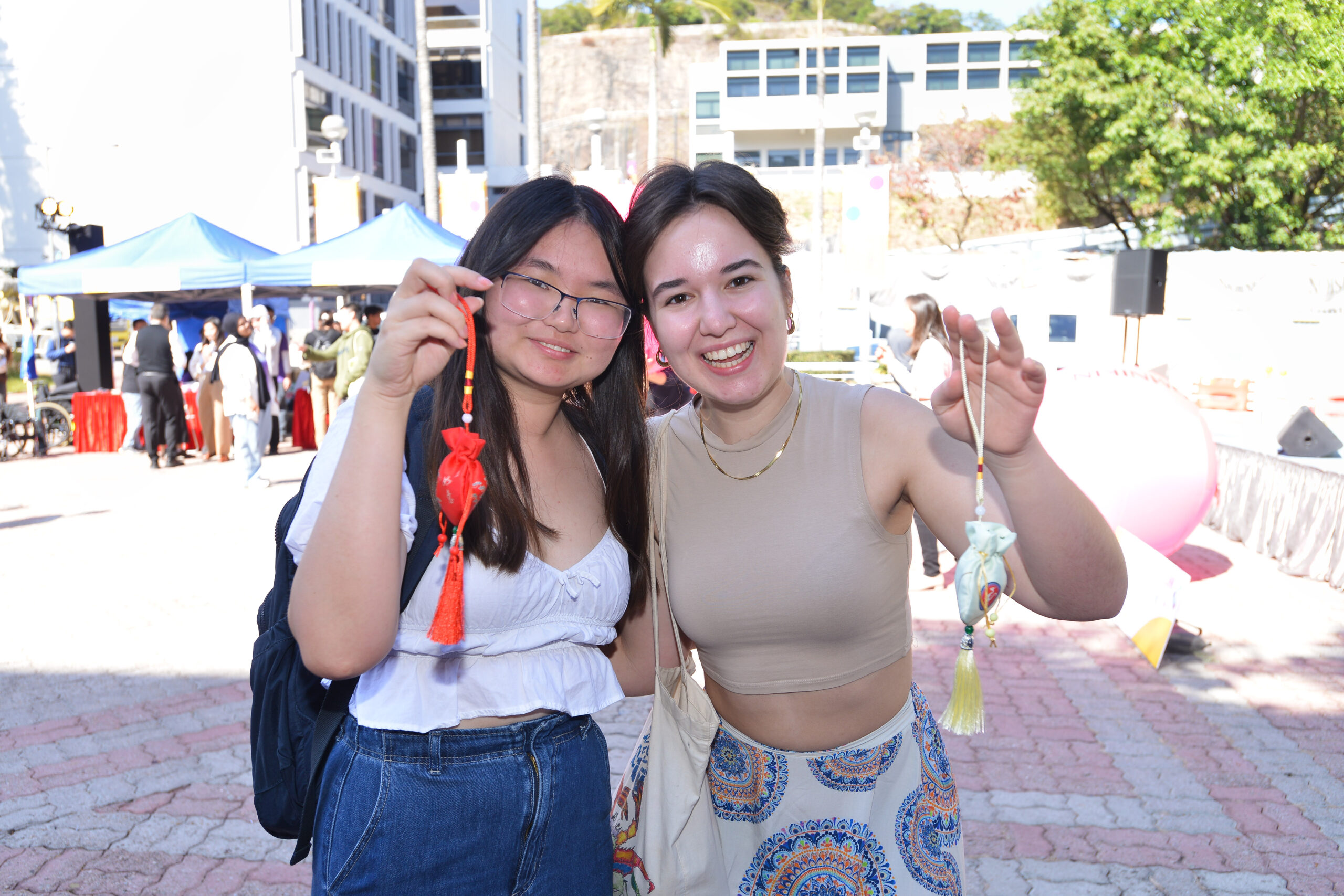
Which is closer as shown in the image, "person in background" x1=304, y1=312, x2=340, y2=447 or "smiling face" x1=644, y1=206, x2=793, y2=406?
"smiling face" x1=644, y1=206, x2=793, y2=406

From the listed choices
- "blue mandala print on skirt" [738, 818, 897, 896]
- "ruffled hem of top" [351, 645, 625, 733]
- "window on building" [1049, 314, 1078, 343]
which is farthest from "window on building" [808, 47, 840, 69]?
"ruffled hem of top" [351, 645, 625, 733]

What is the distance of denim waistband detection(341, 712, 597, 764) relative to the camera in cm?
172

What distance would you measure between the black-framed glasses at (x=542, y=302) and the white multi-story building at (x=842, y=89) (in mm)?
64775

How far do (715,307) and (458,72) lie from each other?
5787cm

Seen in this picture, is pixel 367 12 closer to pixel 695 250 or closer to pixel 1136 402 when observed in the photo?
pixel 1136 402

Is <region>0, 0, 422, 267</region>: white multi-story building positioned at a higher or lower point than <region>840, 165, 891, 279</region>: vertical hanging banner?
higher

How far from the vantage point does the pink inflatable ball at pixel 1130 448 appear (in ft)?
21.4

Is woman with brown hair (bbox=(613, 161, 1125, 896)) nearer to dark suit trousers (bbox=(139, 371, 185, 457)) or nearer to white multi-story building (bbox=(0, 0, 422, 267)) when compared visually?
dark suit trousers (bbox=(139, 371, 185, 457))

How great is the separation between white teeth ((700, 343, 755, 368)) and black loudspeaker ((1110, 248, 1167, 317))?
1700cm

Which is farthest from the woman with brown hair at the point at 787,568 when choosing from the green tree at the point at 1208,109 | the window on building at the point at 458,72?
the window on building at the point at 458,72

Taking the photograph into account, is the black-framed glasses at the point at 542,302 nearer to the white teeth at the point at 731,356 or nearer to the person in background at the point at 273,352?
the white teeth at the point at 731,356

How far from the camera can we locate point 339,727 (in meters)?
1.82

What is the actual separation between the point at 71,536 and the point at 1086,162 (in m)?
27.8

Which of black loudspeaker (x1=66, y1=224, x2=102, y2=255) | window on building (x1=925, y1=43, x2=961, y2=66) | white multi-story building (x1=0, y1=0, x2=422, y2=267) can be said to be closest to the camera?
black loudspeaker (x1=66, y1=224, x2=102, y2=255)
